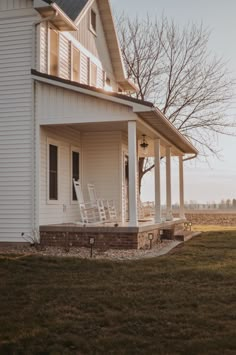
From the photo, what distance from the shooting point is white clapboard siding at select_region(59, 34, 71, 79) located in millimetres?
11641

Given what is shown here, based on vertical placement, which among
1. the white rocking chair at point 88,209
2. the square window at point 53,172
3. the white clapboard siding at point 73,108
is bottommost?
the white rocking chair at point 88,209

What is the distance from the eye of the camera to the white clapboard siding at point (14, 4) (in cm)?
1057

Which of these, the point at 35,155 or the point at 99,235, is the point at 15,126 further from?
the point at 99,235

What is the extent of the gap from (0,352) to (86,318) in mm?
1091

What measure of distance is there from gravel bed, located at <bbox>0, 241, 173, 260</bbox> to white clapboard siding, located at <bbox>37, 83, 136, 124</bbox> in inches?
109

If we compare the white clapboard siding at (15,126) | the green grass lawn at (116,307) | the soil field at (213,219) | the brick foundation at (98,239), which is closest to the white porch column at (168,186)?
the brick foundation at (98,239)

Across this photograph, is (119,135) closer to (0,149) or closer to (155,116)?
(155,116)

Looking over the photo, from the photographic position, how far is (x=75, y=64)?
500 inches

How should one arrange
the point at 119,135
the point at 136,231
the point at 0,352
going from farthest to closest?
the point at 119,135 < the point at 136,231 < the point at 0,352

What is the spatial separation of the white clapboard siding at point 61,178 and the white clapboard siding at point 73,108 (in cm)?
53

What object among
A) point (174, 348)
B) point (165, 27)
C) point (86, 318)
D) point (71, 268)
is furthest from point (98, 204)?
point (165, 27)

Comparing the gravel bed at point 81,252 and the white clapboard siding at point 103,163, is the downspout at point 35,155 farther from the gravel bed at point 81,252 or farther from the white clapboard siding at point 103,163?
the white clapboard siding at point 103,163

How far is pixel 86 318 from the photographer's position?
4.55m

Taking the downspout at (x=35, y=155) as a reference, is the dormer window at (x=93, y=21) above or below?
above
